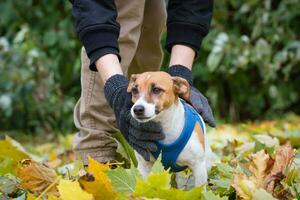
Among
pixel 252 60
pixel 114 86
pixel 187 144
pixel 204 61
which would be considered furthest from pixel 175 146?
pixel 204 61

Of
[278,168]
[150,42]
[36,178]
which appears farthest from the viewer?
[150,42]

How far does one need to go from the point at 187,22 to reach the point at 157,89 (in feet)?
2.02

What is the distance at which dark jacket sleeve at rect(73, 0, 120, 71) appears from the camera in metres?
2.23

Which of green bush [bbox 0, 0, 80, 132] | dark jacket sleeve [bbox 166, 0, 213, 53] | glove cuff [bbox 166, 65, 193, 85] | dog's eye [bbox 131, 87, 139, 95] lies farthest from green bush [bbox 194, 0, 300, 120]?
dog's eye [bbox 131, 87, 139, 95]

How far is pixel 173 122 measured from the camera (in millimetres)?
2027

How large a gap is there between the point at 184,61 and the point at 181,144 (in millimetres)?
503

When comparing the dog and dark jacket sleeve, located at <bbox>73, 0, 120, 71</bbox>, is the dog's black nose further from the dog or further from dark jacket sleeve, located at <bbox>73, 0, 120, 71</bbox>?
dark jacket sleeve, located at <bbox>73, 0, 120, 71</bbox>

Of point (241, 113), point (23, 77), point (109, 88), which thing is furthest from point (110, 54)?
point (241, 113)

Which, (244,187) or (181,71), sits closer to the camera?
(244,187)

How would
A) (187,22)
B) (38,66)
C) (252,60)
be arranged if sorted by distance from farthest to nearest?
(38,66) → (252,60) → (187,22)

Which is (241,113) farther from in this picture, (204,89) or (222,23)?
(222,23)

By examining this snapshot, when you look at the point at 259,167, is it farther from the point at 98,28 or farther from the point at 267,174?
the point at 98,28

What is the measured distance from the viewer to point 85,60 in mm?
2605

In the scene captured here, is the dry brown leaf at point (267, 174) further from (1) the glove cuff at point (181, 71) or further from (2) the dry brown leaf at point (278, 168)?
(1) the glove cuff at point (181, 71)
